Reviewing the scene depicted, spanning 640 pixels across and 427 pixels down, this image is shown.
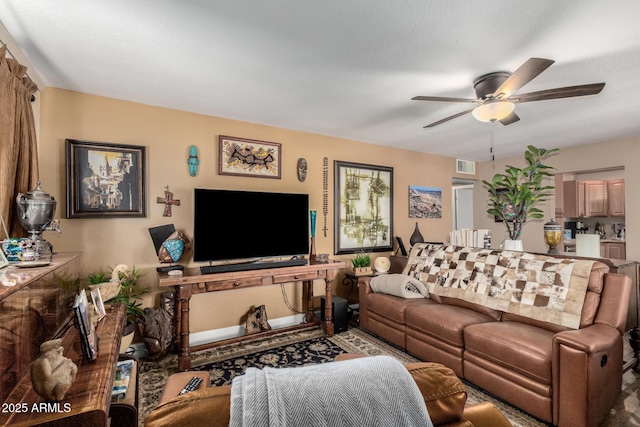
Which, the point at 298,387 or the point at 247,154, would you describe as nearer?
the point at 298,387

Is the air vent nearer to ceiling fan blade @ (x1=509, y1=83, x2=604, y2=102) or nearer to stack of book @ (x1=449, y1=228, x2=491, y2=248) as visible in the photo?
stack of book @ (x1=449, y1=228, x2=491, y2=248)

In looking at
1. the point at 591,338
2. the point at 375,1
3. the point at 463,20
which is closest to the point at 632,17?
the point at 463,20

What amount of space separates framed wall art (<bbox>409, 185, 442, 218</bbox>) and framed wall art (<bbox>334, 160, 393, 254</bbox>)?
1.65 ft

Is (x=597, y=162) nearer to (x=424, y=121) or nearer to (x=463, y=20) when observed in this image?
(x=424, y=121)

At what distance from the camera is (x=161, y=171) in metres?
3.04

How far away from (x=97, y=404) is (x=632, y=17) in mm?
2992

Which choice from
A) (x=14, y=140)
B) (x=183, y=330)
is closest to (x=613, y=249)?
(x=183, y=330)

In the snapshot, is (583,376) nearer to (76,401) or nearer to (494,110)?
(494,110)

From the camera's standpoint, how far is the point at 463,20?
1685 mm

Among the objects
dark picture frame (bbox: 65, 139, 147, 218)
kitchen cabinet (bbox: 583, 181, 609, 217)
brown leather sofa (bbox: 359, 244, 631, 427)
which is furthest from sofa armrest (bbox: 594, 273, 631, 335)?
kitchen cabinet (bbox: 583, 181, 609, 217)

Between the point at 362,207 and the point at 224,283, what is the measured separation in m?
2.28

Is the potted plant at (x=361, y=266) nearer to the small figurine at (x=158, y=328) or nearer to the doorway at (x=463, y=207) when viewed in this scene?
the small figurine at (x=158, y=328)

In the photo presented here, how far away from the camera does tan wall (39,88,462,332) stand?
262 cm

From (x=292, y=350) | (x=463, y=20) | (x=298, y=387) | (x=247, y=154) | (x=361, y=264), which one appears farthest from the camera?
(x=361, y=264)
